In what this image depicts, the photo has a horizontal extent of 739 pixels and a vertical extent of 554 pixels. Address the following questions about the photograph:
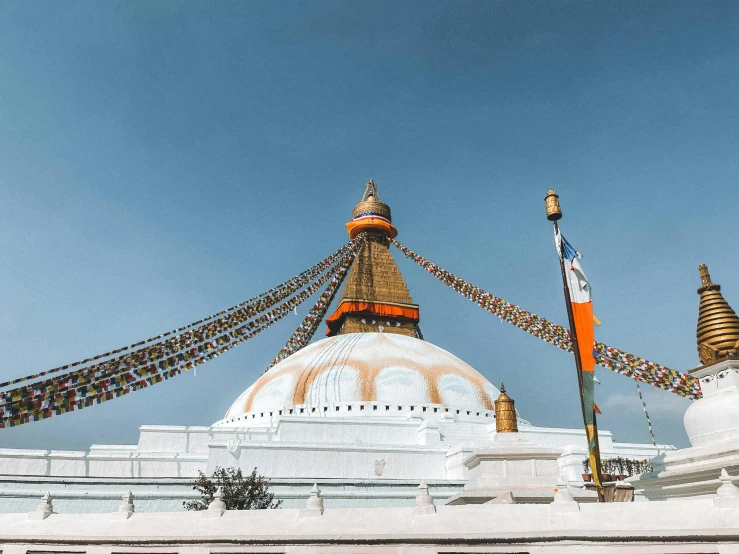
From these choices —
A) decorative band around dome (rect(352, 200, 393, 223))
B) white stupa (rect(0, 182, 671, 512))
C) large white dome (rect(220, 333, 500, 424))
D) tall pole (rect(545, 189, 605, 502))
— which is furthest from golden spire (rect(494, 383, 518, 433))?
decorative band around dome (rect(352, 200, 393, 223))

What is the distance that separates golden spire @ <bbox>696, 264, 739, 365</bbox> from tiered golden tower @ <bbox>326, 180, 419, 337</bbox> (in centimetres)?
1825

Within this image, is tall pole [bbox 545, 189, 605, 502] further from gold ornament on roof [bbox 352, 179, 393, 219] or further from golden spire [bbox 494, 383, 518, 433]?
gold ornament on roof [bbox 352, 179, 393, 219]

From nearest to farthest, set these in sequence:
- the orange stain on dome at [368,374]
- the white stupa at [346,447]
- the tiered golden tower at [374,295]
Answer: the white stupa at [346,447], the orange stain on dome at [368,374], the tiered golden tower at [374,295]

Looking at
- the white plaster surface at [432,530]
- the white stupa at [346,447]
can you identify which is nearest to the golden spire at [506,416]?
the white stupa at [346,447]

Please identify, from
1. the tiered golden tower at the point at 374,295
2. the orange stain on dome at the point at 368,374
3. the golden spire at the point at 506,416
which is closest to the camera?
the golden spire at the point at 506,416

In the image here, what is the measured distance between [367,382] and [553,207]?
11530 mm

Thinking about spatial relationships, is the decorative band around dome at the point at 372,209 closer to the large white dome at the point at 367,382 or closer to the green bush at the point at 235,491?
the large white dome at the point at 367,382

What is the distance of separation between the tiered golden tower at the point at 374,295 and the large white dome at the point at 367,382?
5007 mm

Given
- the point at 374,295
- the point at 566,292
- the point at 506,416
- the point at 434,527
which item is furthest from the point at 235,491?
the point at 374,295

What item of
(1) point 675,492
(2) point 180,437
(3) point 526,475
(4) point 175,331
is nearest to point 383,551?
(1) point 675,492

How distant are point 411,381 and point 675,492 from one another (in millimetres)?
11606

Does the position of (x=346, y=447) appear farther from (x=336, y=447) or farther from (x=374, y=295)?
(x=374, y=295)

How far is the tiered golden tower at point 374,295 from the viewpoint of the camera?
25094 mm

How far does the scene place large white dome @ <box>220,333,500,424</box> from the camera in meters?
17.5
